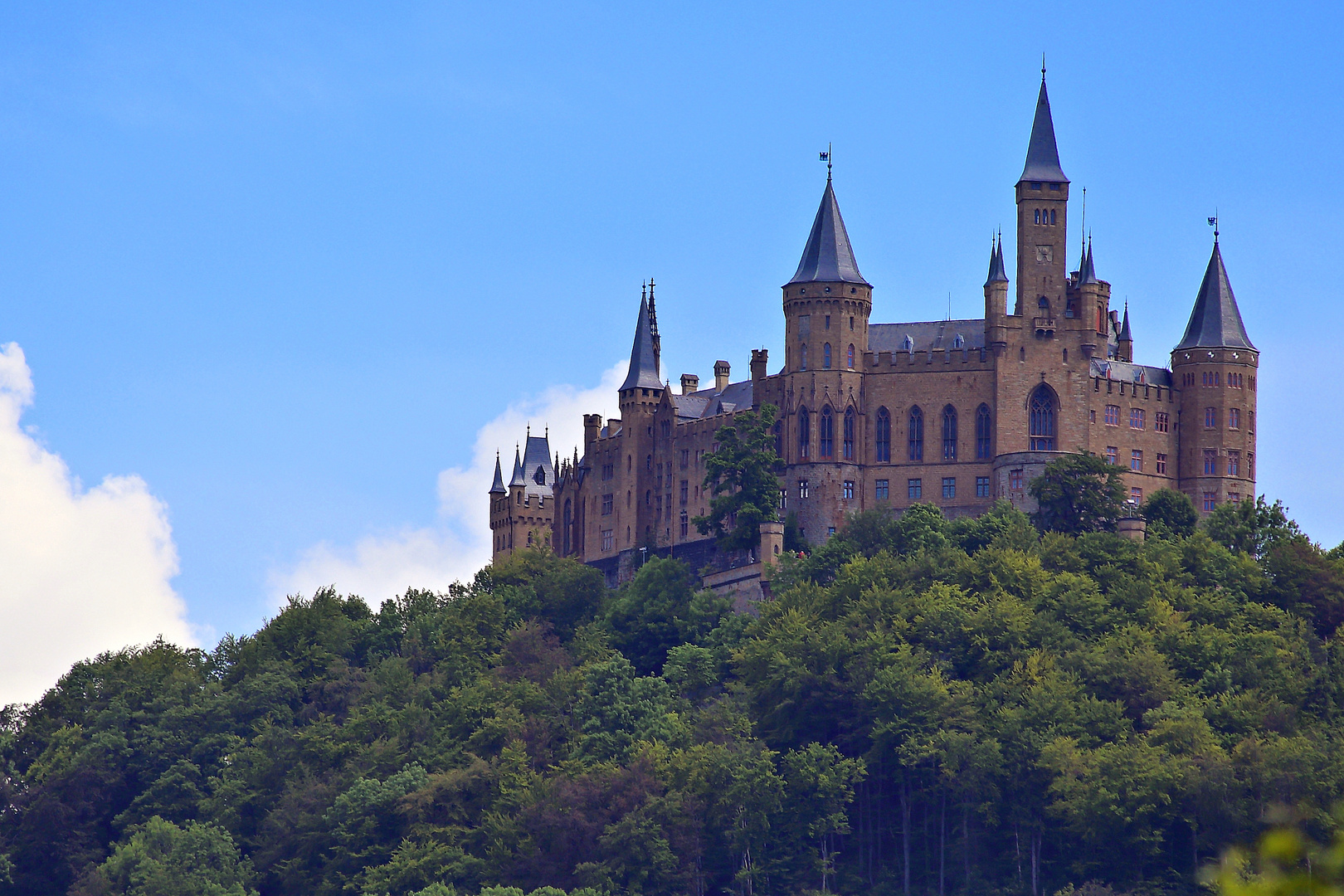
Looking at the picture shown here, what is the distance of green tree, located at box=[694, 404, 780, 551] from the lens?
9381 centimetres

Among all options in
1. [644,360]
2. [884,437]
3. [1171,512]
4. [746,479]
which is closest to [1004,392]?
[884,437]

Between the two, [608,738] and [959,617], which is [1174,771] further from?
[608,738]

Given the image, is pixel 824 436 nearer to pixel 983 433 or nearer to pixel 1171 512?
pixel 983 433

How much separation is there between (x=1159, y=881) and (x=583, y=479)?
51339mm

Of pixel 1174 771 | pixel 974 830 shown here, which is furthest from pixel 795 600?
pixel 1174 771

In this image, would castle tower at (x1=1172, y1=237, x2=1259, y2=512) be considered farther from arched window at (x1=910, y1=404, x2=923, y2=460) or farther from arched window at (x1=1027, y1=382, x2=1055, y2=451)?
arched window at (x1=910, y1=404, x2=923, y2=460)

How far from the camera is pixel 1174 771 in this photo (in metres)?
65.7

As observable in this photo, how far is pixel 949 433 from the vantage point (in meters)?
94.4

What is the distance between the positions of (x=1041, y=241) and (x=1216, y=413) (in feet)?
35.8

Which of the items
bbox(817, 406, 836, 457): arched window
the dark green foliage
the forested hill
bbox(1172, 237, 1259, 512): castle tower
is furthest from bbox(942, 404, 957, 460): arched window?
bbox(1172, 237, 1259, 512): castle tower

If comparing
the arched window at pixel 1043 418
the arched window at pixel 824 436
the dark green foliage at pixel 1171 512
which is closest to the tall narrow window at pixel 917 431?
the arched window at pixel 824 436

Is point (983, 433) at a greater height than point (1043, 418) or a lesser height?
lesser

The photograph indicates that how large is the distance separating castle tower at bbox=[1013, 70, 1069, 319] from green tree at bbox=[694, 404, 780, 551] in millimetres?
12519

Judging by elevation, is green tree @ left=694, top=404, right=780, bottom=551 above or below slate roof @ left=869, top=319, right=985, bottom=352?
below
